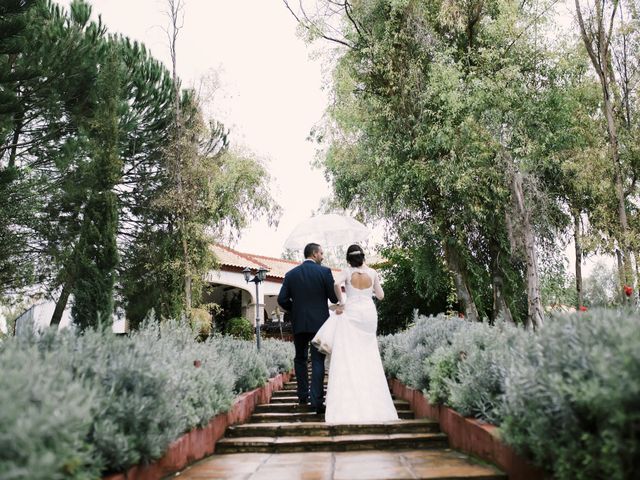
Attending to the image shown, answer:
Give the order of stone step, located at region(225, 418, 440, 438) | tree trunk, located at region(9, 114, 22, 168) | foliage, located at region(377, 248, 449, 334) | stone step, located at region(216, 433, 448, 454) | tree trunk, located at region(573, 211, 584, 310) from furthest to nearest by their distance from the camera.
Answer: foliage, located at region(377, 248, 449, 334)
tree trunk, located at region(9, 114, 22, 168)
tree trunk, located at region(573, 211, 584, 310)
stone step, located at region(225, 418, 440, 438)
stone step, located at region(216, 433, 448, 454)

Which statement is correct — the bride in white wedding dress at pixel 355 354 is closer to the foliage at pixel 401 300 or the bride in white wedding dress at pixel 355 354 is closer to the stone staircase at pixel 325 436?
the stone staircase at pixel 325 436

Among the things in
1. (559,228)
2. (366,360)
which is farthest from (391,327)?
(366,360)

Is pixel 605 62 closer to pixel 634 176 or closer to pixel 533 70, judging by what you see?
pixel 533 70

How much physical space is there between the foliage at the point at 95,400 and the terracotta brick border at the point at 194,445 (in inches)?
3.2

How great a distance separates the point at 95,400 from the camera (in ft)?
10.00

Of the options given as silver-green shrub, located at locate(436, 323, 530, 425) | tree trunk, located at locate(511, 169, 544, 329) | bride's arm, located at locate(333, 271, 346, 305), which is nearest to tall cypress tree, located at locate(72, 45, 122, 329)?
bride's arm, located at locate(333, 271, 346, 305)

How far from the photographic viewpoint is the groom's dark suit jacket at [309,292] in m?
6.70

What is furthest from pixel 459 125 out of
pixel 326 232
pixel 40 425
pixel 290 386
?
pixel 40 425

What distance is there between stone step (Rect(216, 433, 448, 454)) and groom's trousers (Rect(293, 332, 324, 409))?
134 centimetres

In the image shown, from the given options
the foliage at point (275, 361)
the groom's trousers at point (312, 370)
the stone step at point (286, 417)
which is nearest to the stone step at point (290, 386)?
the foliage at point (275, 361)

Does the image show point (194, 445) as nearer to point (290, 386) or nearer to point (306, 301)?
point (306, 301)

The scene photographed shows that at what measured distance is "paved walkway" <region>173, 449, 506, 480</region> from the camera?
377cm

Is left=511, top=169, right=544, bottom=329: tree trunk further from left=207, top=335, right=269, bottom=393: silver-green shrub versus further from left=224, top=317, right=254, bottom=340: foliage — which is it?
left=224, top=317, right=254, bottom=340: foliage

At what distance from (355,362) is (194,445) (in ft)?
8.13
